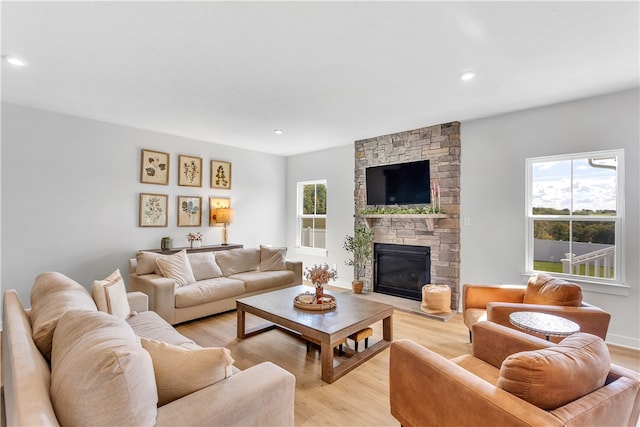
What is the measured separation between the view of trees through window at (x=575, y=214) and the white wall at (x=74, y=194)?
4836 mm

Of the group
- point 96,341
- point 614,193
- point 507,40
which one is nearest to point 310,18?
point 507,40

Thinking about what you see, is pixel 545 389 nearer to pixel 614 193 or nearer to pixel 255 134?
pixel 614 193

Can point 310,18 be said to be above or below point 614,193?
above

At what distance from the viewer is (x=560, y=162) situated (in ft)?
11.3

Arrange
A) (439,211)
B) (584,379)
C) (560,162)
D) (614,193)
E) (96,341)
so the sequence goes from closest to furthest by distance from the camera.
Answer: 1. (96,341)
2. (584,379)
3. (614,193)
4. (560,162)
5. (439,211)

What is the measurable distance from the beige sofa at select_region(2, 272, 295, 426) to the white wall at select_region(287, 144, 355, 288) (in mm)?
4084

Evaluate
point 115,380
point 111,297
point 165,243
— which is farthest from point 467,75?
point 165,243

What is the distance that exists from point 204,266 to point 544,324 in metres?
3.75

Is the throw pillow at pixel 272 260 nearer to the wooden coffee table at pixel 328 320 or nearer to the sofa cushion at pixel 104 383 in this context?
the wooden coffee table at pixel 328 320

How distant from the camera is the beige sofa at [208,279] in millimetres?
3387

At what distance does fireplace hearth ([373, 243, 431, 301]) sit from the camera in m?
4.46

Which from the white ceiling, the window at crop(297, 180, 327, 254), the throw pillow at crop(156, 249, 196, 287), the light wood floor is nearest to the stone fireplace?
the white ceiling

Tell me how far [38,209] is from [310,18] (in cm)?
391

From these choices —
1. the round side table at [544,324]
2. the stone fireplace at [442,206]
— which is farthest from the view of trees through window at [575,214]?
the round side table at [544,324]
